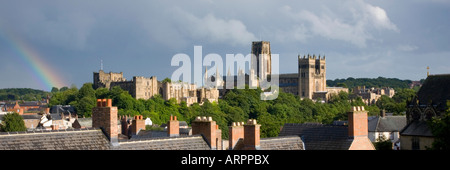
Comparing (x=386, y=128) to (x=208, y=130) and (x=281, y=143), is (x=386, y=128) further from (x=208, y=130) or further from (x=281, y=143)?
(x=208, y=130)

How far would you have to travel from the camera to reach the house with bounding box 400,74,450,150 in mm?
51625

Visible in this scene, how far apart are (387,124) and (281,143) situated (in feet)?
173

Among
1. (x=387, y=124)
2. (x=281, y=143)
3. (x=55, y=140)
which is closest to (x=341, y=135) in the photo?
(x=281, y=143)

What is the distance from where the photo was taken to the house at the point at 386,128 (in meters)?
74.8

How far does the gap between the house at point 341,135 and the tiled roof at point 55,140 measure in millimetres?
11543

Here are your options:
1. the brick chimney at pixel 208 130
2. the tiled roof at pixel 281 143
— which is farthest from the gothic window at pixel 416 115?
the brick chimney at pixel 208 130

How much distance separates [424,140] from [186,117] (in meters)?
84.3

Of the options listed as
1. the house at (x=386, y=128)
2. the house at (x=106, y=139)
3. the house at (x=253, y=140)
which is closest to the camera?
the house at (x=106, y=139)

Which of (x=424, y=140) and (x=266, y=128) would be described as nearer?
(x=424, y=140)

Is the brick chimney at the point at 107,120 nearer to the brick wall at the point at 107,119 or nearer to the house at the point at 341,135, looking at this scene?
the brick wall at the point at 107,119
